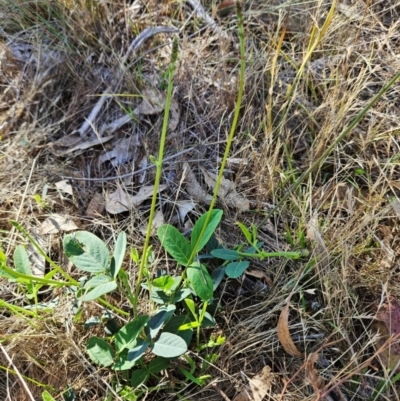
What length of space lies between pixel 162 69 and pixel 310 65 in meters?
0.60

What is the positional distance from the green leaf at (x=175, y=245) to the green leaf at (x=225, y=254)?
0.33ft

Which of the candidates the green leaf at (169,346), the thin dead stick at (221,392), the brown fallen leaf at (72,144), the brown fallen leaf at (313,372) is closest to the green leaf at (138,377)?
the green leaf at (169,346)

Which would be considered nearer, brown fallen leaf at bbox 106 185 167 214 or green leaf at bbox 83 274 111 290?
green leaf at bbox 83 274 111 290

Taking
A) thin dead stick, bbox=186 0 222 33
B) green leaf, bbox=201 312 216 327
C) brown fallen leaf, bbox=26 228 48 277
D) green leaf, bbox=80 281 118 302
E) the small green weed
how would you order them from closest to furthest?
green leaf, bbox=80 281 118 302 < the small green weed < green leaf, bbox=201 312 216 327 < brown fallen leaf, bbox=26 228 48 277 < thin dead stick, bbox=186 0 222 33

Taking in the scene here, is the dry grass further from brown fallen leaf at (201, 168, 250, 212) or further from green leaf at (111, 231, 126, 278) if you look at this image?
green leaf at (111, 231, 126, 278)

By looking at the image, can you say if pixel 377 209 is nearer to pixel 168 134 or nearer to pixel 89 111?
pixel 168 134

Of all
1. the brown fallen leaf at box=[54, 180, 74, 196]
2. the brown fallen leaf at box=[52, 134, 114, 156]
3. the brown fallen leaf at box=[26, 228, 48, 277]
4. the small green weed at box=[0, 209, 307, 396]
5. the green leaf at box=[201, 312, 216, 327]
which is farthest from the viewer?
the brown fallen leaf at box=[52, 134, 114, 156]

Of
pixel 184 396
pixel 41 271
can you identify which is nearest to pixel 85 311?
pixel 41 271

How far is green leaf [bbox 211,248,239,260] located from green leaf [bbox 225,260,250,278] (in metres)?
0.02

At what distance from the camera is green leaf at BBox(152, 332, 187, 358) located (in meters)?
1.20

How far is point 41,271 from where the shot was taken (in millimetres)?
1571

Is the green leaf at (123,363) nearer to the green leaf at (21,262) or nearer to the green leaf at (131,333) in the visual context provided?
the green leaf at (131,333)

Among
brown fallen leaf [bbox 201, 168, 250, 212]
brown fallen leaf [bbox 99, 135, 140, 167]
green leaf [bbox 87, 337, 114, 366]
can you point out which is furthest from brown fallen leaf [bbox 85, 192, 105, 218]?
green leaf [bbox 87, 337, 114, 366]

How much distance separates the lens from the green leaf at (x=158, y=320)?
1252mm
